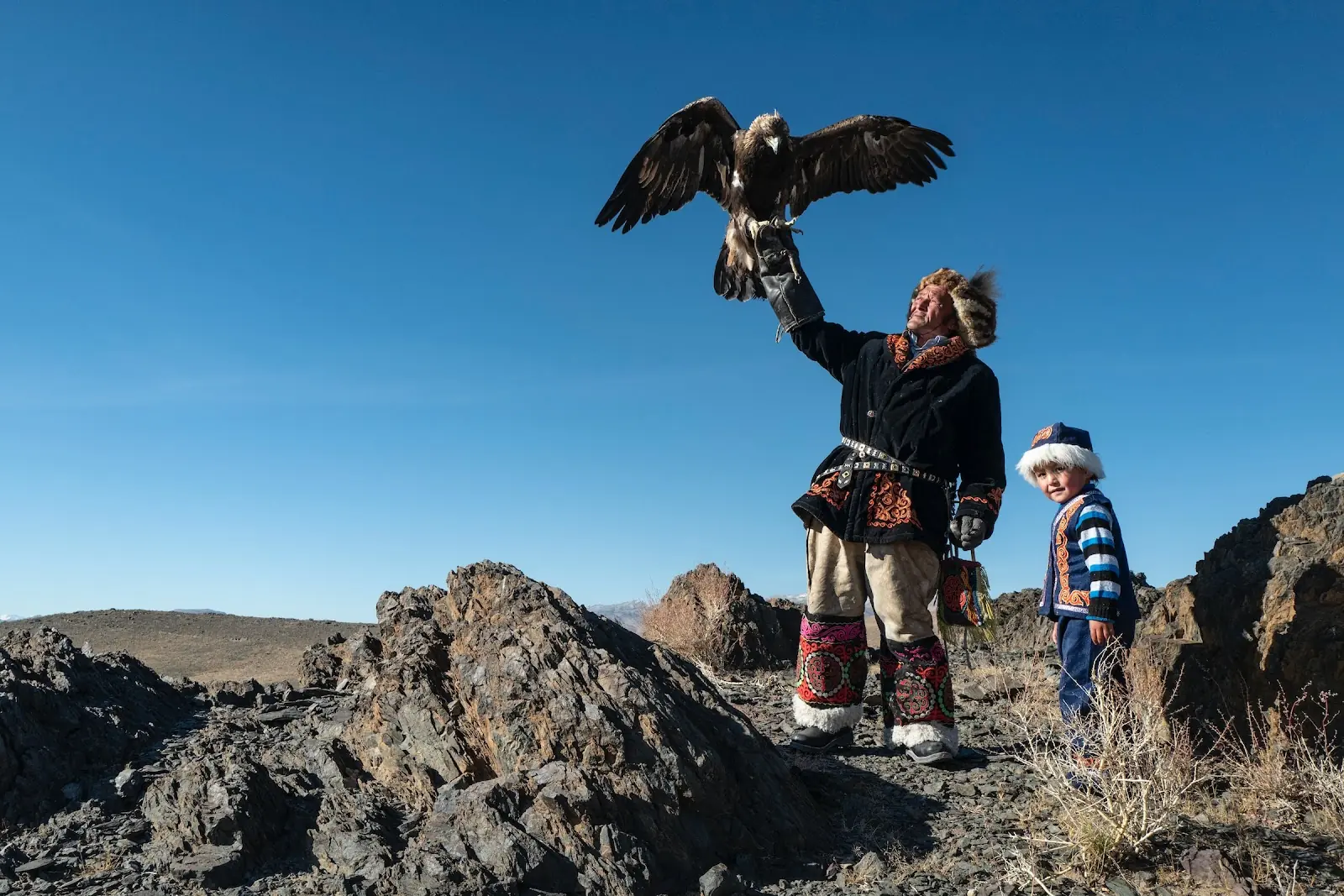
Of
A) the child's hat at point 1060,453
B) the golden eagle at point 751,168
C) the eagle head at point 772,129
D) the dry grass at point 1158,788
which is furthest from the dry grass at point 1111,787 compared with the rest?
the eagle head at point 772,129

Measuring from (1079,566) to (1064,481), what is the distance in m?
0.42

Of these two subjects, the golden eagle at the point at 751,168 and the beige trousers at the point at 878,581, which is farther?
the golden eagle at the point at 751,168

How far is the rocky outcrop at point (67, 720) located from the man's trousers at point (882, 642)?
128 inches

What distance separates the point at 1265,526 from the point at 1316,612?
2.23 ft

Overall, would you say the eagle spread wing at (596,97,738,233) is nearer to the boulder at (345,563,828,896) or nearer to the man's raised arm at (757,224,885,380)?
the man's raised arm at (757,224,885,380)

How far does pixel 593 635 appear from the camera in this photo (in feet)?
13.7

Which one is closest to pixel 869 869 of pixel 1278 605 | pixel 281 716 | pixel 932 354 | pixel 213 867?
pixel 213 867

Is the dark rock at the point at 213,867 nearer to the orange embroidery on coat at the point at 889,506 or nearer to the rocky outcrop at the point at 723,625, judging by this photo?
the orange embroidery on coat at the point at 889,506

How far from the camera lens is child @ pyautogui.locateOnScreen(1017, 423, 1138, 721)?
14.2 ft

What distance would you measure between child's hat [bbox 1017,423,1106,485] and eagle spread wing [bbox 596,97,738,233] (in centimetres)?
219

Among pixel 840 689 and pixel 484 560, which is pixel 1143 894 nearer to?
pixel 840 689

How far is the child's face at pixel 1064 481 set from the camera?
468 centimetres

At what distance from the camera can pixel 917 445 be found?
482cm

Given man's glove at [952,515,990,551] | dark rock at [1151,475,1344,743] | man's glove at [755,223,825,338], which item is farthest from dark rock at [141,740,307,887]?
dark rock at [1151,475,1344,743]
